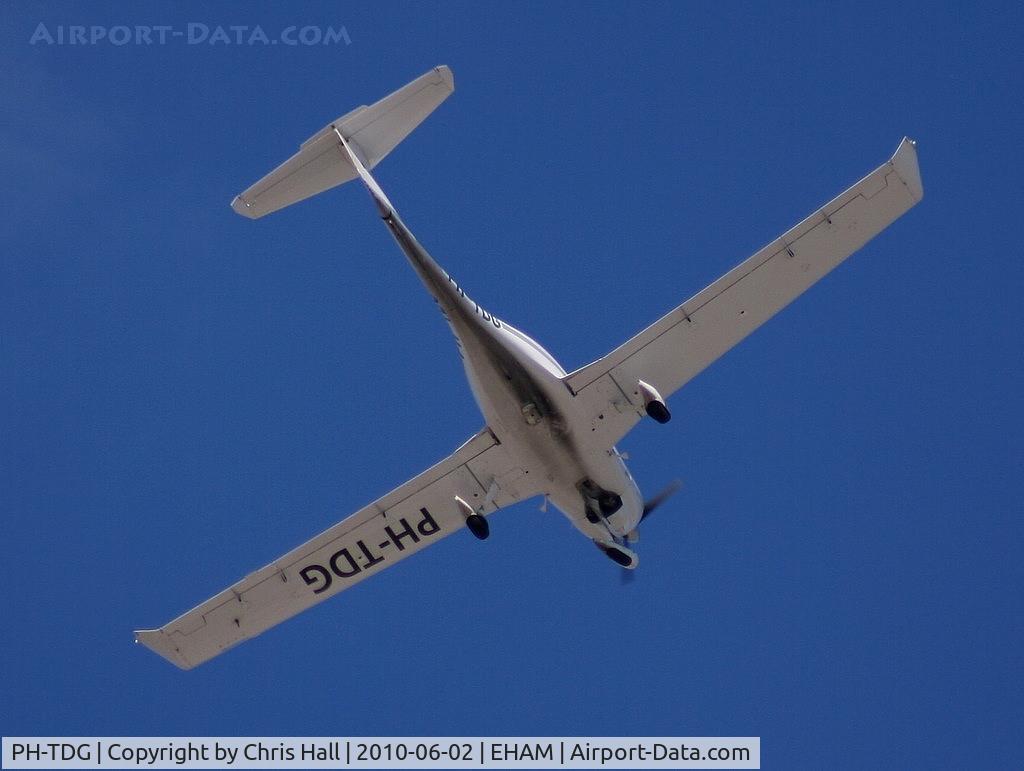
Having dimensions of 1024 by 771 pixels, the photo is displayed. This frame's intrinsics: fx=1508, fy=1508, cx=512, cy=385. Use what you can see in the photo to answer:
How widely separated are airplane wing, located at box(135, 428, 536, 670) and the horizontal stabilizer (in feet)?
16.7

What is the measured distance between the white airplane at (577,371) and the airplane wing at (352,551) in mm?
50

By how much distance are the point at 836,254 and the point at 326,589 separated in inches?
440

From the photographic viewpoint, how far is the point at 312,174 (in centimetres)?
2520

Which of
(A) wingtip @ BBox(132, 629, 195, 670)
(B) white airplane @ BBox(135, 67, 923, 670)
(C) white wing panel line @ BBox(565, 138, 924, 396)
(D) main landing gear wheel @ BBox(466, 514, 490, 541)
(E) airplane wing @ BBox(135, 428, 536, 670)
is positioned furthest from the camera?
(A) wingtip @ BBox(132, 629, 195, 670)

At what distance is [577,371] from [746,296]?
3.14 meters

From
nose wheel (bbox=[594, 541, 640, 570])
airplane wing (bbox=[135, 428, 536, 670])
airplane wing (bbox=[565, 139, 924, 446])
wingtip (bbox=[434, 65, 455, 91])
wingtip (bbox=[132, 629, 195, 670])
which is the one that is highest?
wingtip (bbox=[434, 65, 455, 91])

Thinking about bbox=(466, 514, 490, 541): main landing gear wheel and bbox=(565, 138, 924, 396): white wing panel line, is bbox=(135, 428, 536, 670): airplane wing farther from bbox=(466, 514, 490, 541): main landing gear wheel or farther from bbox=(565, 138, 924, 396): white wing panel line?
bbox=(565, 138, 924, 396): white wing panel line

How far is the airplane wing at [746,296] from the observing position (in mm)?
25203

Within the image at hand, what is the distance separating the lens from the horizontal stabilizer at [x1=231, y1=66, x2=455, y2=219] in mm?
25016

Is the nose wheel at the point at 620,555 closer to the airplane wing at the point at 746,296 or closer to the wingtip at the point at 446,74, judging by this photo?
the airplane wing at the point at 746,296

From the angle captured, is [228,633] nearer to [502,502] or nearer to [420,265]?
[502,502]

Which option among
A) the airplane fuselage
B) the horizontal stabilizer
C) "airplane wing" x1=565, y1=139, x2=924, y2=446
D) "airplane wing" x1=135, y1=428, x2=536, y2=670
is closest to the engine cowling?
"airplane wing" x1=565, y1=139, x2=924, y2=446

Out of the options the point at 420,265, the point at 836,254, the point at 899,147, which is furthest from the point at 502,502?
the point at 899,147

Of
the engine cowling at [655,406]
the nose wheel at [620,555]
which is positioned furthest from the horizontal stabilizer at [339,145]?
the nose wheel at [620,555]
